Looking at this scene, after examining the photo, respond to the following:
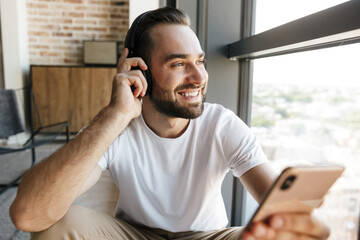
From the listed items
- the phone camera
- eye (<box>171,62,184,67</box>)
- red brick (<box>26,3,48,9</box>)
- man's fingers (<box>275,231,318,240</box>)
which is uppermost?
red brick (<box>26,3,48,9</box>)

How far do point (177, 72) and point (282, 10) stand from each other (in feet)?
1.45

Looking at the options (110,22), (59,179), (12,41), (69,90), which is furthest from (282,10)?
(12,41)

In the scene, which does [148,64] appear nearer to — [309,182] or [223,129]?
[223,129]

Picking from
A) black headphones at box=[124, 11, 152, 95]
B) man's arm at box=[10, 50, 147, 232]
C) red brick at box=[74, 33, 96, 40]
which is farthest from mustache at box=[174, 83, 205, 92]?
red brick at box=[74, 33, 96, 40]

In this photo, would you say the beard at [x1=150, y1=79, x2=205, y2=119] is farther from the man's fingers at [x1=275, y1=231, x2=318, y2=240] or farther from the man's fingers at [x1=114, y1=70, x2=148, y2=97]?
the man's fingers at [x1=275, y1=231, x2=318, y2=240]

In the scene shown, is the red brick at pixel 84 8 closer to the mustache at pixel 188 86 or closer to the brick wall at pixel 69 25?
the brick wall at pixel 69 25

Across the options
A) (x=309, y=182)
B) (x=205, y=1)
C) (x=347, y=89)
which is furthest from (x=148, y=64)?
(x=309, y=182)

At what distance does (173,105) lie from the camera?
114 cm

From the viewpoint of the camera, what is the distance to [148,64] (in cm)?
120

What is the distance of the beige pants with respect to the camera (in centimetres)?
89

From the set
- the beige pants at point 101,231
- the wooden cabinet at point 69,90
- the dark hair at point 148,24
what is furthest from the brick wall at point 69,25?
the beige pants at point 101,231

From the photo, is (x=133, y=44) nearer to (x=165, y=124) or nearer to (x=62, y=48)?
(x=165, y=124)

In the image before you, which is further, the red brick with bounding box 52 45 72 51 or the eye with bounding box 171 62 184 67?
the red brick with bounding box 52 45 72 51

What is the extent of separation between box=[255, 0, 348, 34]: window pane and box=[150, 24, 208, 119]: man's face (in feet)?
1.03
